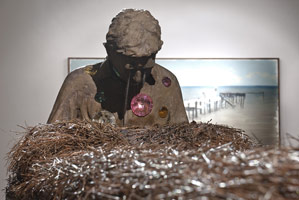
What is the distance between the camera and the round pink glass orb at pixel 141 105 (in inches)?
78.8

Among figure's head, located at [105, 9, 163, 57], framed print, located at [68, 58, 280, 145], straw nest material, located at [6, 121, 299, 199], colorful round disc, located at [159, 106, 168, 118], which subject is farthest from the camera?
framed print, located at [68, 58, 280, 145]

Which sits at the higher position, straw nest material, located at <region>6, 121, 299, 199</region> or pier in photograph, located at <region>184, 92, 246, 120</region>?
pier in photograph, located at <region>184, 92, 246, 120</region>

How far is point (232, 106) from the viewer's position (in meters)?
3.45

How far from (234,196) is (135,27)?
1.25 meters

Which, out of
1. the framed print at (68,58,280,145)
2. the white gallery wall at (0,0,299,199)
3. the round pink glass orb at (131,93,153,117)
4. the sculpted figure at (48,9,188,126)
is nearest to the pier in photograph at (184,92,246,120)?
the framed print at (68,58,280,145)

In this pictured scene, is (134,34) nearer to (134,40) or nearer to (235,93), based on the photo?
(134,40)

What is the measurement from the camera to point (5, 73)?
3.28m

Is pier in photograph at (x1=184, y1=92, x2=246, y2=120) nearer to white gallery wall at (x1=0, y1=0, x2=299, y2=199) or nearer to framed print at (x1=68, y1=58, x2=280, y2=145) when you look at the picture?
framed print at (x1=68, y1=58, x2=280, y2=145)

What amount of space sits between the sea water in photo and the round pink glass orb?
1.40 meters

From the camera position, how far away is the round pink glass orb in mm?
2002

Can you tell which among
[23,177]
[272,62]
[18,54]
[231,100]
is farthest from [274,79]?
[23,177]

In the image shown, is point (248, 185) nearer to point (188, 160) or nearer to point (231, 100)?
point (188, 160)

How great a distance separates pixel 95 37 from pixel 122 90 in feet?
4.41

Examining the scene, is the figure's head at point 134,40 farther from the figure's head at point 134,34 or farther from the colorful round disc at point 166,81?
the colorful round disc at point 166,81
